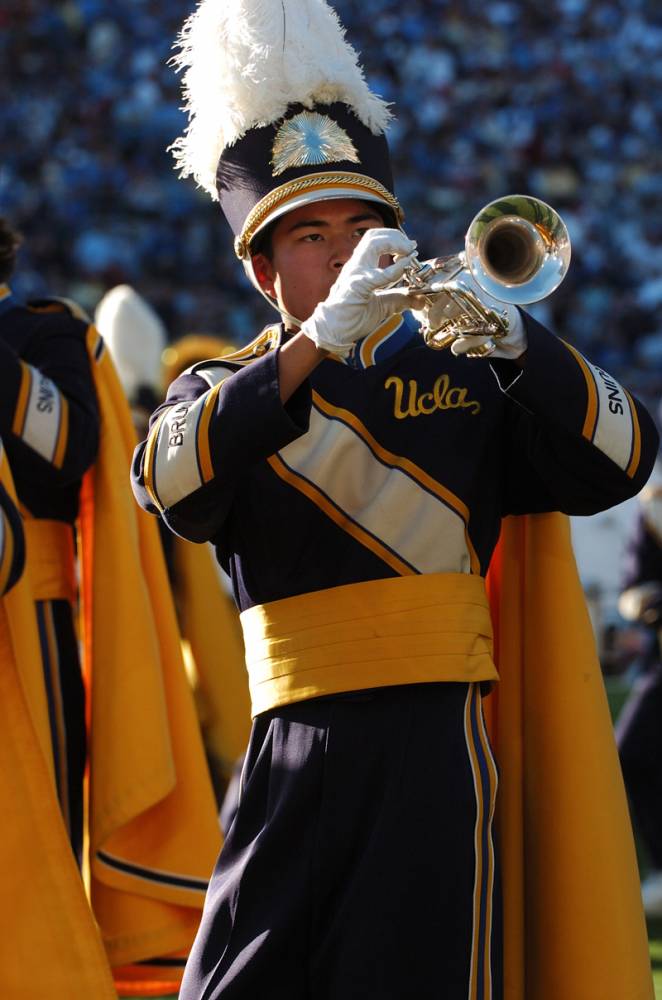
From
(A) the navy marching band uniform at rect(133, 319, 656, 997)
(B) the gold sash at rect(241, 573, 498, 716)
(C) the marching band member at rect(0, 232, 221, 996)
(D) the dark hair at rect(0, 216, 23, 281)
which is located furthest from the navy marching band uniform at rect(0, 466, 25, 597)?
(D) the dark hair at rect(0, 216, 23, 281)

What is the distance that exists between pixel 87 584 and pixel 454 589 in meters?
1.63

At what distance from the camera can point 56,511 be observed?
12.4 ft

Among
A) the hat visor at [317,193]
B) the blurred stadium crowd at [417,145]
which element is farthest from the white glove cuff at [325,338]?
the blurred stadium crowd at [417,145]

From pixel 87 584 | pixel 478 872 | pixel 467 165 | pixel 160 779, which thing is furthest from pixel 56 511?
pixel 467 165

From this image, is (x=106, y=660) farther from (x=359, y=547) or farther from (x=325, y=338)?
(x=325, y=338)

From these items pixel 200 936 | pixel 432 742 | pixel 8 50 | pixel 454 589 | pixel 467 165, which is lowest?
pixel 200 936

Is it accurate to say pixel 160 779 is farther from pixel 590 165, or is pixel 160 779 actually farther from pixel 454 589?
pixel 590 165

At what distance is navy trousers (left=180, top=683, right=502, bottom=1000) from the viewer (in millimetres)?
2338

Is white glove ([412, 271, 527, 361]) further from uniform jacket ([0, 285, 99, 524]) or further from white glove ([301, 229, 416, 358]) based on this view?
uniform jacket ([0, 285, 99, 524])

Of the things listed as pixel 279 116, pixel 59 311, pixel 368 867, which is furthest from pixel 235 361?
pixel 59 311

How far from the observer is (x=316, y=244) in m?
2.64

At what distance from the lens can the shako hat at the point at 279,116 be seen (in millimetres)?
2643

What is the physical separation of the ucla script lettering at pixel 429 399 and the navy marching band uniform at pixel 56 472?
1180mm

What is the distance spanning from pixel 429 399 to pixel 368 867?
0.68m
